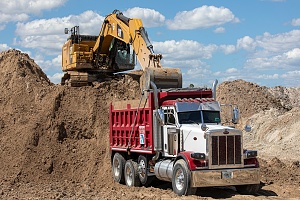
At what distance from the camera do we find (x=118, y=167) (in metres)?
18.9

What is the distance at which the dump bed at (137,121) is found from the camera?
53.5ft

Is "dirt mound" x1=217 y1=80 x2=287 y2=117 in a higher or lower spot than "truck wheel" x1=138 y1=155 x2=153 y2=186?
higher

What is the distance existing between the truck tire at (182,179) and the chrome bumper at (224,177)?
0.17 meters

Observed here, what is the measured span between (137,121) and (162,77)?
1673 mm

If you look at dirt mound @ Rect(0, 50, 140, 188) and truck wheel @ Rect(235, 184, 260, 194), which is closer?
truck wheel @ Rect(235, 184, 260, 194)

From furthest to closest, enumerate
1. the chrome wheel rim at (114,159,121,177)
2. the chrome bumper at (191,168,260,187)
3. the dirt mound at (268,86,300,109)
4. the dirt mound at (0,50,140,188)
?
the dirt mound at (268,86,300,109)
the dirt mound at (0,50,140,188)
the chrome wheel rim at (114,159,121,177)
the chrome bumper at (191,168,260,187)

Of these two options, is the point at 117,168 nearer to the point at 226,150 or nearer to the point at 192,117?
the point at 192,117

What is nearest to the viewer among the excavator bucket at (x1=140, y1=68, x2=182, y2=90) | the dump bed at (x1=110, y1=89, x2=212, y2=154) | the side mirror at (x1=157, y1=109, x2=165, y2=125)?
the side mirror at (x1=157, y1=109, x2=165, y2=125)

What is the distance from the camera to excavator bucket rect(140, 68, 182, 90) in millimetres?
17375

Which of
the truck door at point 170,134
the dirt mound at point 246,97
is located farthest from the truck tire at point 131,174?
the dirt mound at point 246,97

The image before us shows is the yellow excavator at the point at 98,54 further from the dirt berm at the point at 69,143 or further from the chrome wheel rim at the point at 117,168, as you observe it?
the chrome wheel rim at the point at 117,168

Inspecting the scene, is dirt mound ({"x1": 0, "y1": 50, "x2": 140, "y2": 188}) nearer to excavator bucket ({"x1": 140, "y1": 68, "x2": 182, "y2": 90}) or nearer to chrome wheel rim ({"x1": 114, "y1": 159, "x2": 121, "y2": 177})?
chrome wheel rim ({"x1": 114, "y1": 159, "x2": 121, "y2": 177})

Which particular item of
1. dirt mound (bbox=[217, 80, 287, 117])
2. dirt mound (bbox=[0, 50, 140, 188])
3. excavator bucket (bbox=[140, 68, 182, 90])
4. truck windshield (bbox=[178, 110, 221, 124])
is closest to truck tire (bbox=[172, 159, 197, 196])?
truck windshield (bbox=[178, 110, 221, 124])

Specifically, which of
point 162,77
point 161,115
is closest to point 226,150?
point 161,115
